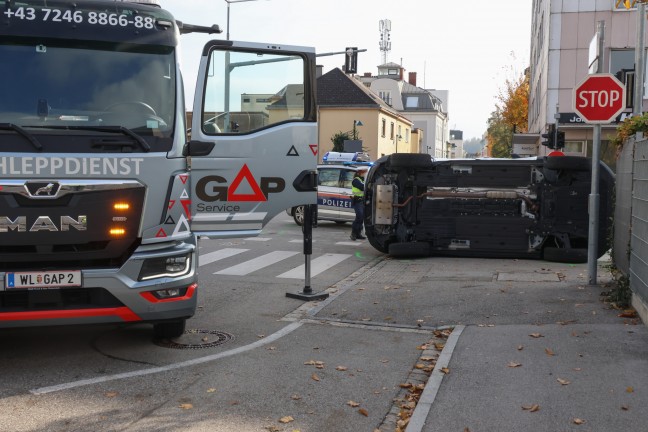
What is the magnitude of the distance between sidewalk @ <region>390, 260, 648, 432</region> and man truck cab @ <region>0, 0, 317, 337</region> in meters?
2.59

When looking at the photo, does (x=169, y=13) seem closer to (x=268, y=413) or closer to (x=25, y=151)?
(x=25, y=151)

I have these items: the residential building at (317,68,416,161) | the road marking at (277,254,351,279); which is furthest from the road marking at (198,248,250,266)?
the residential building at (317,68,416,161)

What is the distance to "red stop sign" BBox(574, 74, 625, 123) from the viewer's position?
10.0m

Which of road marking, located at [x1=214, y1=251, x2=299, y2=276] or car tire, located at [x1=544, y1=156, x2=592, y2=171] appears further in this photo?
car tire, located at [x1=544, y1=156, x2=592, y2=171]

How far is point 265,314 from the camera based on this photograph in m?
8.93

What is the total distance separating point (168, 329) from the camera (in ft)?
23.6

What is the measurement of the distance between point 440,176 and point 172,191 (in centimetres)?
794

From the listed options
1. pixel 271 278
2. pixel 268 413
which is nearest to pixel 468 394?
pixel 268 413

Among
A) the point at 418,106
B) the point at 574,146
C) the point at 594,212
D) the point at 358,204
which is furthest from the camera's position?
the point at 418,106

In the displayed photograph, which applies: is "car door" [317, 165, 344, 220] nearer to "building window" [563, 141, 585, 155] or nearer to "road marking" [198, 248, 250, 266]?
"road marking" [198, 248, 250, 266]

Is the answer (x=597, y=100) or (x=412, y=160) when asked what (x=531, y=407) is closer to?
(x=597, y=100)

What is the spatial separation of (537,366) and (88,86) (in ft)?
14.5

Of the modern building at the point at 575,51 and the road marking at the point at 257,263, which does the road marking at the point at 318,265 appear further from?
the modern building at the point at 575,51

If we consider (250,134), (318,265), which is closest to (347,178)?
(318,265)
